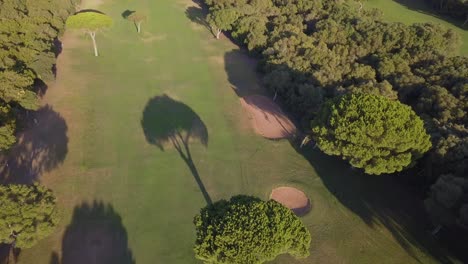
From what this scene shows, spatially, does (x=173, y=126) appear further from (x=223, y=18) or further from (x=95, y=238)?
(x=223, y=18)

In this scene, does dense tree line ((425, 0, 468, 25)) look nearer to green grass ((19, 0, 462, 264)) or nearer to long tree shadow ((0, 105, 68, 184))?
green grass ((19, 0, 462, 264))

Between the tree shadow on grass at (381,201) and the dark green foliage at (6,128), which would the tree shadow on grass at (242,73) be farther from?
the dark green foliage at (6,128)

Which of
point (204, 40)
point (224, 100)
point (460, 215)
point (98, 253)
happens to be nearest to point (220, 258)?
point (98, 253)

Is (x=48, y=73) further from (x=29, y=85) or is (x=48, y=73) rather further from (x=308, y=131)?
(x=308, y=131)

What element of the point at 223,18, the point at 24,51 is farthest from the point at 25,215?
the point at 223,18

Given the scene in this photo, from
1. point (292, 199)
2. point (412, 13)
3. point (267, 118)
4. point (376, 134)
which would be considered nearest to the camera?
point (376, 134)

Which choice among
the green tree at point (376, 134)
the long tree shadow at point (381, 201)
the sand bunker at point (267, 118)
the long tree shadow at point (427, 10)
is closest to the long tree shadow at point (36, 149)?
the sand bunker at point (267, 118)

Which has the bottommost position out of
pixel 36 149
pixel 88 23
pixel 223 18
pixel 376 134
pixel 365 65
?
pixel 36 149
